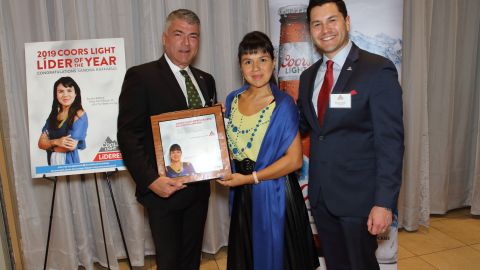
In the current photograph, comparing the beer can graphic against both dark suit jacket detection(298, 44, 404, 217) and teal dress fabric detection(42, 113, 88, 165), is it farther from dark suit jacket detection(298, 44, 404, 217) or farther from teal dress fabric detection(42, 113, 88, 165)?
teal dress fabric detection(42, 113, 88, 165)

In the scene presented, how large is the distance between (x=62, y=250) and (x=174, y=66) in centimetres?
206

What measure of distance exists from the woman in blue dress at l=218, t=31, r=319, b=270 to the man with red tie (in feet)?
0.40

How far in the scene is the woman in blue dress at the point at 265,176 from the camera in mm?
2049

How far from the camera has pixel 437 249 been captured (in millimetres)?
3510

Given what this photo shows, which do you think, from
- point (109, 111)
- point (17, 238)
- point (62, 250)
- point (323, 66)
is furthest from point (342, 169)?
point (17, 238)

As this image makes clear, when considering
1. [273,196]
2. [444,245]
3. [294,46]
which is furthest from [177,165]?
[444,245]

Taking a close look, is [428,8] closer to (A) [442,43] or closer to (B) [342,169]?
(A) [442,43]

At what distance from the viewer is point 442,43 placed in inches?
158

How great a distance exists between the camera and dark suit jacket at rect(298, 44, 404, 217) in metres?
1.79

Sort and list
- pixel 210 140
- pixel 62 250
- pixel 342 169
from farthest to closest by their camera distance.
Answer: pixel 62 250, pixel 210 140, pixel 342 169

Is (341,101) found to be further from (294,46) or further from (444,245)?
(444,245)

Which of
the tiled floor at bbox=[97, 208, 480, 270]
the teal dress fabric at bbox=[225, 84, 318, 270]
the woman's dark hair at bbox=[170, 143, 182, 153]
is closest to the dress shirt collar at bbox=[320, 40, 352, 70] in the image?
the teal dress fabric at bbox=[225, 84, 318, 270]

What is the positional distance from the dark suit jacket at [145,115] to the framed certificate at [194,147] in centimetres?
11

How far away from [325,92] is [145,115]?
0.98 metres
